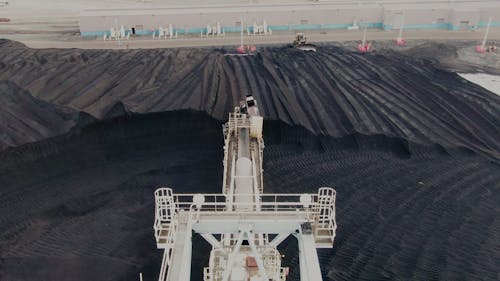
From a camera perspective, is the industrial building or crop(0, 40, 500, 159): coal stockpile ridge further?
the industrial building

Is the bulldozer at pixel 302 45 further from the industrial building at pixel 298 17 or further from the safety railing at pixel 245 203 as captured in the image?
the safety railing at pixel 245 203

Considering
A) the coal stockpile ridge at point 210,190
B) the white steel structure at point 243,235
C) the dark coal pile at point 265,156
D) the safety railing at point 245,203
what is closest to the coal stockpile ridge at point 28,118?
the dark coal pile at point 265,156

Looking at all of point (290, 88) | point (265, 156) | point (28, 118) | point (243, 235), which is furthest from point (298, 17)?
point (243, 235)

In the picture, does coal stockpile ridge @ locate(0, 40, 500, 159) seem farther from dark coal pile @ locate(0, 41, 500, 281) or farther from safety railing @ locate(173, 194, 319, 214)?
safety railing @ locate(173, 194, 319, 214)

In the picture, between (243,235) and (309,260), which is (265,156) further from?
(309,260)

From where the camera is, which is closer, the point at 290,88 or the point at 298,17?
the point at 290,88

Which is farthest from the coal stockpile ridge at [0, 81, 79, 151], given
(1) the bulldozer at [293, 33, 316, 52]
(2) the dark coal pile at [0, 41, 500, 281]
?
(1) the bulldozer at [293, 33, 316, 52]
